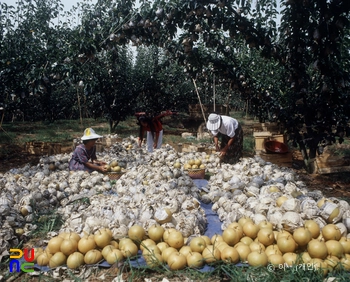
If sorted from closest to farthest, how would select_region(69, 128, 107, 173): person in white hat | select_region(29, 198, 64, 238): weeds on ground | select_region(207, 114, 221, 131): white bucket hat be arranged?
1. select_region(29, 198, 64, 238): weeds on ground
2. select_region(69, 128, 107, 173): person in white hat
3. select_region(207, 114, 221, 131): white bucket hat

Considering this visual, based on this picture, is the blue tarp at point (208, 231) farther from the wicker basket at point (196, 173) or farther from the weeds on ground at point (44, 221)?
the wicker basket at point (196, 173)

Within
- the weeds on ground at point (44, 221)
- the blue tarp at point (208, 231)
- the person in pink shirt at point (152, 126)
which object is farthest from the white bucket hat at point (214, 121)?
the weeds on ground at point (44, 221)

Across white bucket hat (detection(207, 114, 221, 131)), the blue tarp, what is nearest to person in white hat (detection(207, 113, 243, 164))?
white bucket hat (detection(207, 114, 221, 131))

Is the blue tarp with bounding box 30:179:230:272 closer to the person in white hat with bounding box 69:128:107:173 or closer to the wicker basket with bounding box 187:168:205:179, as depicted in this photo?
the wicker basket with bounding box 187:168:205:179

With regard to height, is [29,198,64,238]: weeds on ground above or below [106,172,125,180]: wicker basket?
below

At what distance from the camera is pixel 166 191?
3492 mm

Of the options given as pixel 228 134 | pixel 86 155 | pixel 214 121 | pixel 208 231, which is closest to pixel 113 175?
pixel 86 155

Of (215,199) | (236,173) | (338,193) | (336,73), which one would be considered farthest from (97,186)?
(336,73)

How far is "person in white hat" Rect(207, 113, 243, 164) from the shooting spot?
5.54 metres

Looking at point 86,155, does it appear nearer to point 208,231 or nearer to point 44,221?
point 44,221

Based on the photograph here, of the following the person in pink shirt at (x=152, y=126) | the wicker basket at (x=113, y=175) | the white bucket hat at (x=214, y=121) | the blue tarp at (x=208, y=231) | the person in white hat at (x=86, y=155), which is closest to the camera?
the blue tarp at (x=208, y=231)

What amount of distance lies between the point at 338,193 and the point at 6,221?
16.4 feet

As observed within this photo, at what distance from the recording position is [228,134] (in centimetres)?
575

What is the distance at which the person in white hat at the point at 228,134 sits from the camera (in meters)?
5.54
